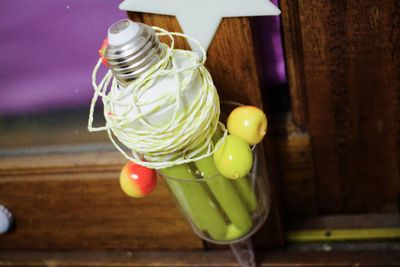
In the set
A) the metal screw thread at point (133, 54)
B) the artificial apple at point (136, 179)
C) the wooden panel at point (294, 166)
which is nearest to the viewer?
the metal screw thread at point (133, 54)

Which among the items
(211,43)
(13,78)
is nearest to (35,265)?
(13,78)

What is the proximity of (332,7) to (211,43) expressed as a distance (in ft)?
0.55

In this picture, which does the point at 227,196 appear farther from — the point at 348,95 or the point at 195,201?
the point at 348,95

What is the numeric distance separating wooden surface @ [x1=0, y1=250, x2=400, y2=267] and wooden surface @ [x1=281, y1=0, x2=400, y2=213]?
94mm

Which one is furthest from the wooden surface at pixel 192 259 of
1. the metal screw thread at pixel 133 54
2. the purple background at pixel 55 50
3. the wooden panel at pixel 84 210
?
the metal screw thread at pixel 133 54

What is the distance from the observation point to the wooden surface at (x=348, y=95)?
0.70 meters

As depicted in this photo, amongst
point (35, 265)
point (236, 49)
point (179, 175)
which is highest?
point (236, 49)

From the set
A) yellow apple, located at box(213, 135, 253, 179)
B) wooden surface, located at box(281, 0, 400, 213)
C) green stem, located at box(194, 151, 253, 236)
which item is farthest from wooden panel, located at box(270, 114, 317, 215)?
yellow apple, located at box(213, 135, 253, 179)

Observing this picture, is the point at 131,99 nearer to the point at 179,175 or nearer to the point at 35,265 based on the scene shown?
the point at 179,175

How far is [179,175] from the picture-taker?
2.20 ft

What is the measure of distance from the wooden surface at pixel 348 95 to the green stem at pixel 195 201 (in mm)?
223

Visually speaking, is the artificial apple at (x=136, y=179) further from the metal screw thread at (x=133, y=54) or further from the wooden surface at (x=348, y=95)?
the wooden surface at (x=348, y=95)

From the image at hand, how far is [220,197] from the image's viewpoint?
2.31ft

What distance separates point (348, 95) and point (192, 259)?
44cm
